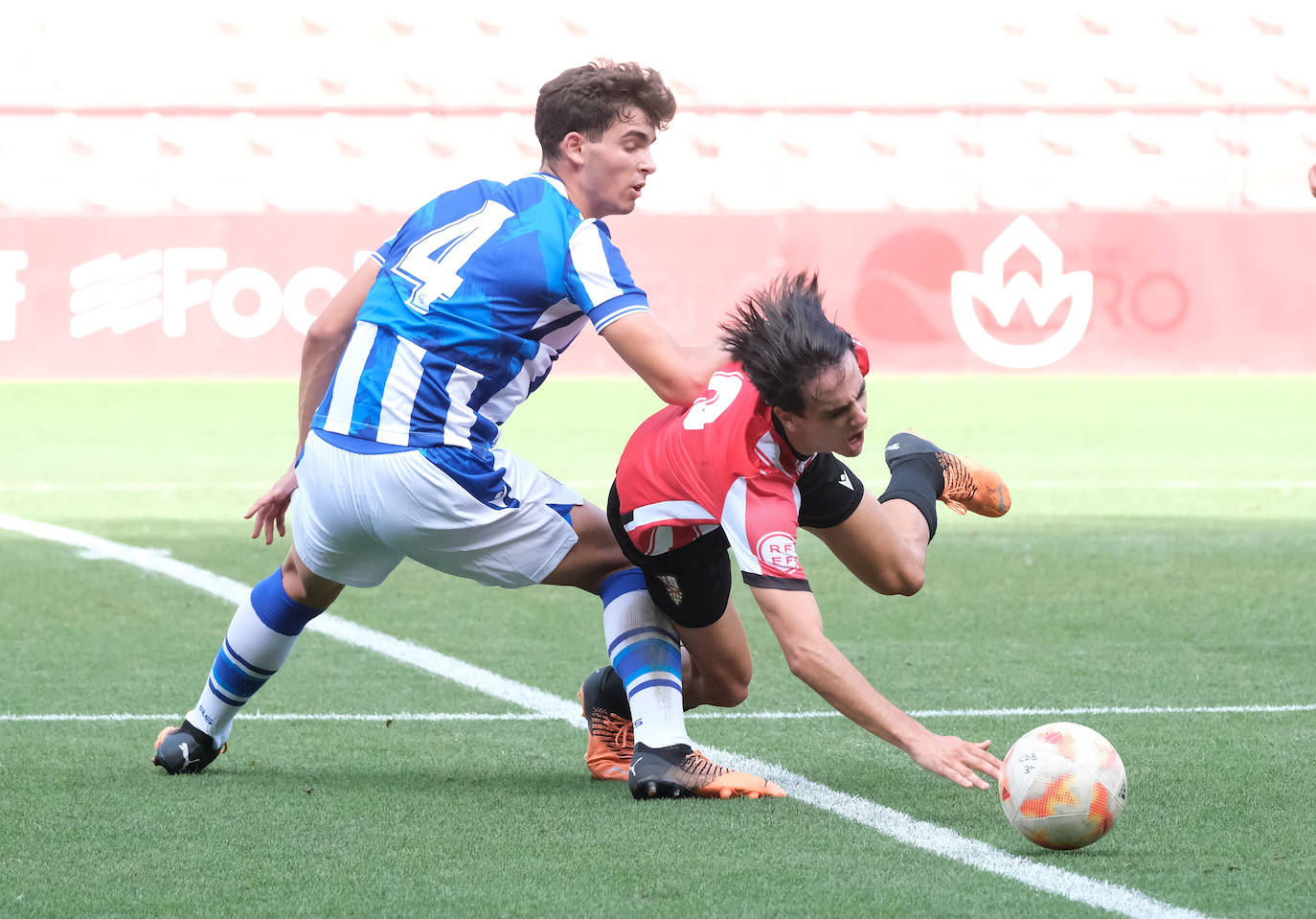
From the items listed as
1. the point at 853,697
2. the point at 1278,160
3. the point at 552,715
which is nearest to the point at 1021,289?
the point at 1278,160

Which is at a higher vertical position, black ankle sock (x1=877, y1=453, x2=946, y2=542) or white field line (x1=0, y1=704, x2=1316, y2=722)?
black ankle sock (x1=877, y1=453, x2=946, y2=542)

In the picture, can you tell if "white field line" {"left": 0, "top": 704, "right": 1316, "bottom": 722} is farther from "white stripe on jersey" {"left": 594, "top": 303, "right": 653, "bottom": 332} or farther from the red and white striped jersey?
"white stripe on jersey" {"left": 594, "top": 303, "right": 653, "bottom": 332}

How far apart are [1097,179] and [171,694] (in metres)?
16.3

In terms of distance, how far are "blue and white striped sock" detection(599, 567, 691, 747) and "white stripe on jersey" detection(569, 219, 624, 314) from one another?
0.74 m

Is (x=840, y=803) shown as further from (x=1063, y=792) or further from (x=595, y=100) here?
(x=595, y=100)

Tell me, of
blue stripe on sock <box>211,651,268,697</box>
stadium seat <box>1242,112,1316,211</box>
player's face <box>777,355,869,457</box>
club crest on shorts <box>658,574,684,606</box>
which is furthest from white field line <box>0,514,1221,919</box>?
stadium seat <box>1242,112,1316,211</box>

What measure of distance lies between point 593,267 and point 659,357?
9.4 inches

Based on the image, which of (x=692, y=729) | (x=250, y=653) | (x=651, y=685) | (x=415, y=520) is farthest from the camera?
(x=692, y=729)

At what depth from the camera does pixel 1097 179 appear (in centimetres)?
2003

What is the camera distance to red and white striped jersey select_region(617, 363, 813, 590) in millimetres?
3852

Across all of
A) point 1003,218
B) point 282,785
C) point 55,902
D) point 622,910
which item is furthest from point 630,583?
point 1003,218

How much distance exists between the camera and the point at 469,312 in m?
4.02

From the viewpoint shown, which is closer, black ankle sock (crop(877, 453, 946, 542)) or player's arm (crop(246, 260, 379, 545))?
player's arm (crop(246, 260, 379, 545))

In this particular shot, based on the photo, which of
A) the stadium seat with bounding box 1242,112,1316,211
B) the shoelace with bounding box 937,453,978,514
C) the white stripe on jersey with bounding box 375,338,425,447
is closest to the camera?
the white stripe on jersey with bounding box 375,338,425,447
